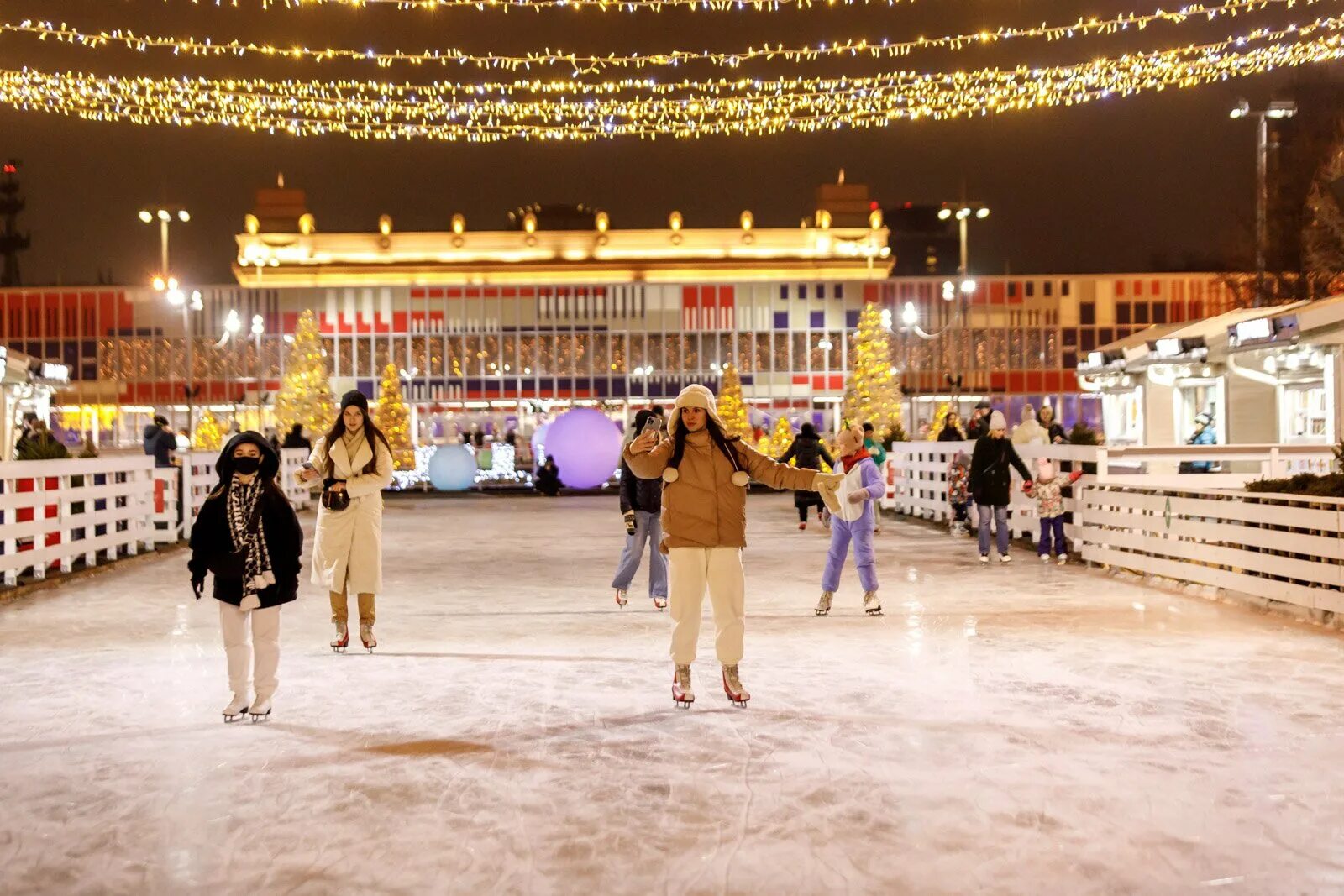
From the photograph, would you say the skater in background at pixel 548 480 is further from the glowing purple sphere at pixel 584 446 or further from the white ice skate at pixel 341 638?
the white ice skate at pixel 341 638

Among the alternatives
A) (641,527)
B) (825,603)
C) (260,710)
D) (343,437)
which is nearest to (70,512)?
(641,527)

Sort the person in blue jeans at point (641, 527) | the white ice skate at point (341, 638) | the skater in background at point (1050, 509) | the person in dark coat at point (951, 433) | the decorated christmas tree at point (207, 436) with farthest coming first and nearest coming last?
the decorated christmas tree at point (207, 436) → the person in dark coat at point (951, 433) → the skater in background at point (1050, 509) → the person in blue jeans at point (641, 527) → the white ice skate at point (341, 638)

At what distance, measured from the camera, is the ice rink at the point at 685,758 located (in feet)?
13.8

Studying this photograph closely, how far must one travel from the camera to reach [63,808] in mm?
4922

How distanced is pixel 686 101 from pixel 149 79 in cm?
625

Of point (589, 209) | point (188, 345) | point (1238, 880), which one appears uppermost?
point (589, 209)

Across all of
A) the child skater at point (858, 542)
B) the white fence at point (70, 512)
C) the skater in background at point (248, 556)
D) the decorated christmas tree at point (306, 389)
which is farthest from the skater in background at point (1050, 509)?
the decorated christmas tree at point (306, 389)

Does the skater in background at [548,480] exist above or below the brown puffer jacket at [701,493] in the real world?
below

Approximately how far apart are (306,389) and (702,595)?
47.3m

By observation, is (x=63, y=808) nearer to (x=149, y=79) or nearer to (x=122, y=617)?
(x=122, y=617)

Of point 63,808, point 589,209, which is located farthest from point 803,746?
point 589,209

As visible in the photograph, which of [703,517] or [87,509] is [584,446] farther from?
[703,517]

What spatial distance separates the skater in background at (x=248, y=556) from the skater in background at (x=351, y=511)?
5.65 ft

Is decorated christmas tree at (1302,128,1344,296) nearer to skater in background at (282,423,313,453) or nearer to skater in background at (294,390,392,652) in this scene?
skater in background at (282,423,313,453)
